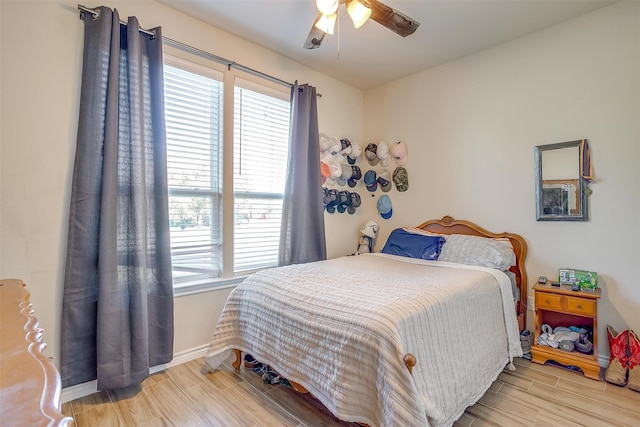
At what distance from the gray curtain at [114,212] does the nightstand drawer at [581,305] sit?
9.79 ft

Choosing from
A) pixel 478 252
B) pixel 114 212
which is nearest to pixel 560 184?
pixel 478 252

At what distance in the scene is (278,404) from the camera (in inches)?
72.7

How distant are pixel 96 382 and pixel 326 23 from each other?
107 inches

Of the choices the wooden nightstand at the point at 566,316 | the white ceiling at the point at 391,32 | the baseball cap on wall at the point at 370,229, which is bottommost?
the wooden nightstand at the point at 566,316

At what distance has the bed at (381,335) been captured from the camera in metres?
1.32

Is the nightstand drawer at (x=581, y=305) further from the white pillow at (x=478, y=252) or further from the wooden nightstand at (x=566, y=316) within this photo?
the white pillow at (x=478, y=252)

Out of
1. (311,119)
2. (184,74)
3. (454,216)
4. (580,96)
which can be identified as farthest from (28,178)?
(580,96)

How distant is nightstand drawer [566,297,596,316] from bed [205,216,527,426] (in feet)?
1.23

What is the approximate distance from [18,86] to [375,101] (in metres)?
3.28

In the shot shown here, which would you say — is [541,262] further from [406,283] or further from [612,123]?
[406,283]

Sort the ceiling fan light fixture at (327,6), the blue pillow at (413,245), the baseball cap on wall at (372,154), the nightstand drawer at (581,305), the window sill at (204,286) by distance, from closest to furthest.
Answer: the ceiling fan light fixture at (327,6) < the nightstand drawer at (581,305) < the window sill at (204,286) < the blue pillow at (413,245) < the baseball cap on wall at (372,154)

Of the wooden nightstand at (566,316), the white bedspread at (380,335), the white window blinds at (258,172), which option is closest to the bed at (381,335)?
the white bedspread at (380,335)

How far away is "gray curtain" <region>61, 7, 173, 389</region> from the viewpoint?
1.86m

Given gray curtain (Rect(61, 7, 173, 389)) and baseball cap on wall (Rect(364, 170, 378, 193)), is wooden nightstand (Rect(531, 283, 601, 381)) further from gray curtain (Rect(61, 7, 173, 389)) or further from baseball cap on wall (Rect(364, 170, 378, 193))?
gray curtain (Rect(61, 7, 173, 389))
